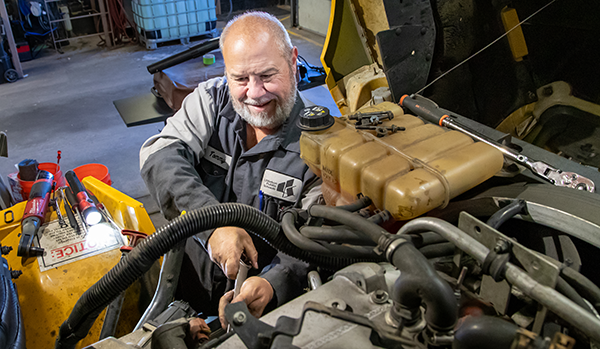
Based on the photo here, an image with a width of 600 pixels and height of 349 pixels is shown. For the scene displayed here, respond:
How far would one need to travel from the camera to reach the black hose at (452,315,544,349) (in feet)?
2.22

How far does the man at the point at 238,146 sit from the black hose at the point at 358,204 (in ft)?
1.82

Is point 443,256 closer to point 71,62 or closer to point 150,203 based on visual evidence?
point 150,203

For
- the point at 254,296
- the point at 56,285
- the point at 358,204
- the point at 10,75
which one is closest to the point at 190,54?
the point at 56,285

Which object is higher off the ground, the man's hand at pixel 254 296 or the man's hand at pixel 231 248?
the man's hand at pixel 231 248

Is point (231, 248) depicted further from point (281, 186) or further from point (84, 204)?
point (84, 204)

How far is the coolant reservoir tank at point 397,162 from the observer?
1.01 m

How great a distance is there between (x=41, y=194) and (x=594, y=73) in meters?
2.56

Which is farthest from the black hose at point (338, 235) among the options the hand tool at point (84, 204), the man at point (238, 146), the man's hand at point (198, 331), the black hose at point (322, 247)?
the hand tool at point (84, 204)

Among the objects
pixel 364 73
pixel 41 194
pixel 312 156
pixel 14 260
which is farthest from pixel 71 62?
pixel 312 156

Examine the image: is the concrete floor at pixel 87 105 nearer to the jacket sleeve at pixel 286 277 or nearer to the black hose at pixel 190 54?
the black hose at pixel 190 54

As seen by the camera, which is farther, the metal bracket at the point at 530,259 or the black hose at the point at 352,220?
the black hose at the point at 352,220

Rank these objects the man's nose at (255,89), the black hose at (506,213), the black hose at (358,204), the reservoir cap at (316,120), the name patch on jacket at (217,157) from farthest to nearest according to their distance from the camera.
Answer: the name patch on jacket at (217,157) → the man's nose at (255,89) → the reservoir cap at (316,120) → the black hose at (358,204) → the black hose at (506,213)

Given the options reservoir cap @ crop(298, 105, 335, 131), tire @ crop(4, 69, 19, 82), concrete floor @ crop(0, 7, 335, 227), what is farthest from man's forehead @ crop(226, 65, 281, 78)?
tire @ crop(4, 69, 19, 82)

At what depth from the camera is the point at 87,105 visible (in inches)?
190
